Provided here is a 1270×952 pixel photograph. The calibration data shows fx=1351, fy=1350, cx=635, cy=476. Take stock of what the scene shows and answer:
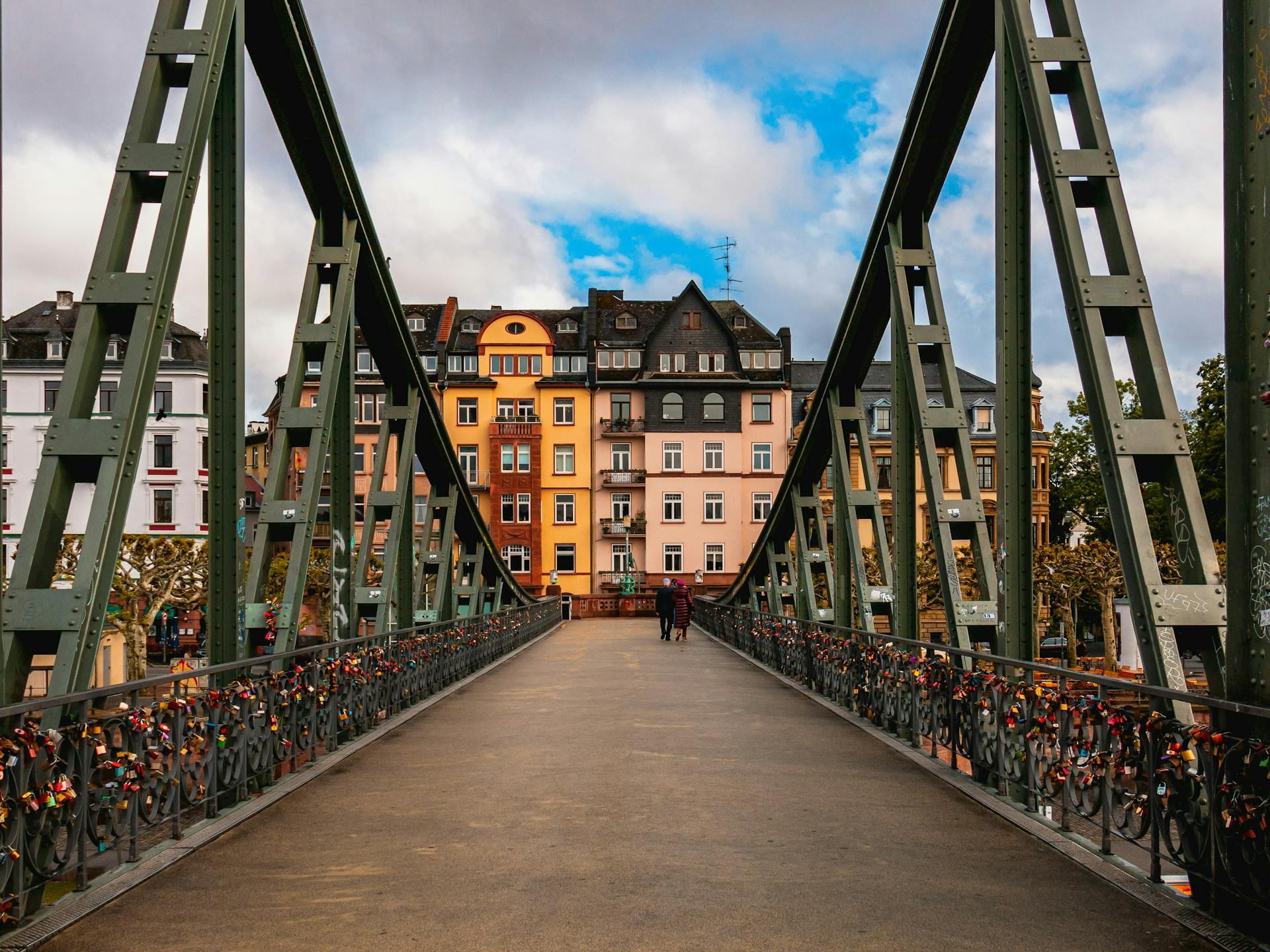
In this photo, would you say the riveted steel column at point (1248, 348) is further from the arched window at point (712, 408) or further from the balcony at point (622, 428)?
the arched window at point (712, 408)

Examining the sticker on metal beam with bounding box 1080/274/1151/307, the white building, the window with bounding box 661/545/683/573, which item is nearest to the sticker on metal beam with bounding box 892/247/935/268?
the sticker on metal beam with bounding box 1080/274/1151/307

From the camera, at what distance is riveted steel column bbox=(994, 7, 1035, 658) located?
368 inches

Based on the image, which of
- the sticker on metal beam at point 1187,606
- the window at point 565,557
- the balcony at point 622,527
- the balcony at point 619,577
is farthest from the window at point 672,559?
the sticker on metal beam at point 1187,606

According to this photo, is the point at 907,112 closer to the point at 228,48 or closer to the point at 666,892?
the point at 228,48

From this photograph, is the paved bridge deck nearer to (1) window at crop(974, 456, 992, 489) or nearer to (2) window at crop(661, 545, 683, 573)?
(2) window at crop(661, 545, 683, 573)

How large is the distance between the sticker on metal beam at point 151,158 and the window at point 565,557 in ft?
181

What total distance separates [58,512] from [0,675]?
1152 mm

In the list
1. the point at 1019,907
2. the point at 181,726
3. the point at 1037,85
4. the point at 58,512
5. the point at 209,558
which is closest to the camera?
the point at 1019,907

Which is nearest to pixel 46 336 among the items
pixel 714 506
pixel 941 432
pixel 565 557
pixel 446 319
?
pixel 446 319

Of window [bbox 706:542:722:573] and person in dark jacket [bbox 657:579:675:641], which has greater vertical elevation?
window [bbox 706:542:722:573]

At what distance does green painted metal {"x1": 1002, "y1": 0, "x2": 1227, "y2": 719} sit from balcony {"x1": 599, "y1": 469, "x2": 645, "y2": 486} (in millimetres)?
53519

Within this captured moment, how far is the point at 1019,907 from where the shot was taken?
5992 millimetres

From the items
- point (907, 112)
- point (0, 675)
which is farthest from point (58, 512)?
point (907, 112)

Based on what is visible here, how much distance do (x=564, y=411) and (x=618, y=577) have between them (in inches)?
319
